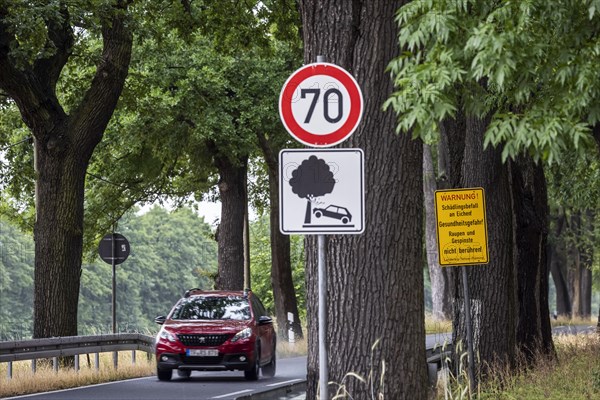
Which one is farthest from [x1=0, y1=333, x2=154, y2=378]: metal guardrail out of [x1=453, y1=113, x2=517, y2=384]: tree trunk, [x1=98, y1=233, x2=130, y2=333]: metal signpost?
[x1=453, y1=113, x2=517, y2=384]: tree trunk

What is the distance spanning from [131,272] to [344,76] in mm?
117185

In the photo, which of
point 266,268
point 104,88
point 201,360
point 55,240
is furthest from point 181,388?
point 266,268

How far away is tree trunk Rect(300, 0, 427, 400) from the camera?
1052 centimetres

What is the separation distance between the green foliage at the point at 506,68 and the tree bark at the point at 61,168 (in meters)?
15.5

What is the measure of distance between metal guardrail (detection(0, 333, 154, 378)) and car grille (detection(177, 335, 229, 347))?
6.67 ft

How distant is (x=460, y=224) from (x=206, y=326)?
26.1 feet

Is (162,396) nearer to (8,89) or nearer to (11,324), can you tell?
(8,89)

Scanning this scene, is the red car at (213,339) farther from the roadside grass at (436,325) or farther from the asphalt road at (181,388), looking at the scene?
the roadside grass at (436,325)

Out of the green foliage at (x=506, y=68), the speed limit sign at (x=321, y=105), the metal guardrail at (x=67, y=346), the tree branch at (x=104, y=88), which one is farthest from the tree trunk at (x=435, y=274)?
the speed limit sign at (x=321, y=105)

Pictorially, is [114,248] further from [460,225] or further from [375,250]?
[375,250]

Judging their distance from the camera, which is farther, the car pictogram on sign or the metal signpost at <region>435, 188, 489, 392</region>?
the metal signpost at <region>435, 188, 489, 392</region>

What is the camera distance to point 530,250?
73.7 ft

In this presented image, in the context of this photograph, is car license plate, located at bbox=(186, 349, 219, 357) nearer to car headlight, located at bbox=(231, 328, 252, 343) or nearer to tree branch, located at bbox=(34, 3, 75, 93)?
car headlight, located at bbox=(231, 328, 252, 343)

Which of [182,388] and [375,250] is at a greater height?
[375,250]
